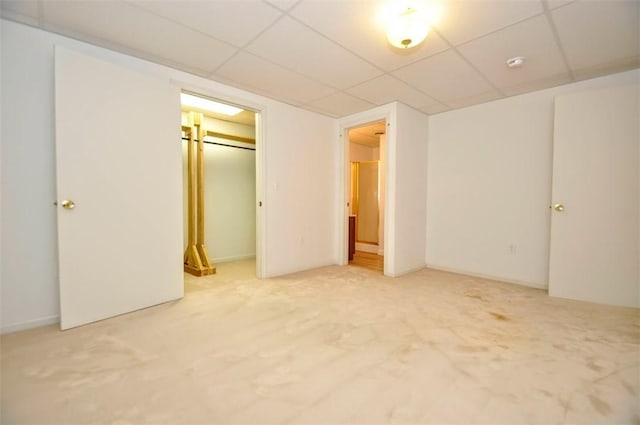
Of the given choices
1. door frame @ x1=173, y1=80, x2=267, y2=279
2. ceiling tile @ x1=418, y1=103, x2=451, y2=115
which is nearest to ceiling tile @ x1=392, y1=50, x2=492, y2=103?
ceiling tile @ x1=418, y1=103, x2=451, y2=115

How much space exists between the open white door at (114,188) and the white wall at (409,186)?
2634 millimetres

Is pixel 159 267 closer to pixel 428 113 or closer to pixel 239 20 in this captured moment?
pixel 239 20

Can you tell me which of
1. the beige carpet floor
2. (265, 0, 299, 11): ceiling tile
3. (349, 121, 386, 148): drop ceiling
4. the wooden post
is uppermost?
(349, 121, 386, 148): drop ceiling

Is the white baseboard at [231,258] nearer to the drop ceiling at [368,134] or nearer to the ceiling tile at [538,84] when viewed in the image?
the drop ceiling at [368,134]

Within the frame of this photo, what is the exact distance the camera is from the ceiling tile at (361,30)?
6.26ft

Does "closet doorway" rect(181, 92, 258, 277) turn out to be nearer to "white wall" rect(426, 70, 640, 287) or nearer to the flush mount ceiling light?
the flush mount ceiling light

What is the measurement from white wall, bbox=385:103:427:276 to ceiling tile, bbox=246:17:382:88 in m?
1.12

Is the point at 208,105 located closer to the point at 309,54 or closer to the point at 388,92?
the point at 309,54

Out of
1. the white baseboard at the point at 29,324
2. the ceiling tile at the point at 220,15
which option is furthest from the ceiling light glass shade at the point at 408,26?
the white baseboard at the point at 29,324

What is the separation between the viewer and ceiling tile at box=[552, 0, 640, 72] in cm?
192

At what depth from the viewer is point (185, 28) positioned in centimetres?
217

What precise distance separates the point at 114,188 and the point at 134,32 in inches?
49.6

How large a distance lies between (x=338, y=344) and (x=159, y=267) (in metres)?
1.87

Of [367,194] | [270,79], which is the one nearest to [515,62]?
[270,79]
